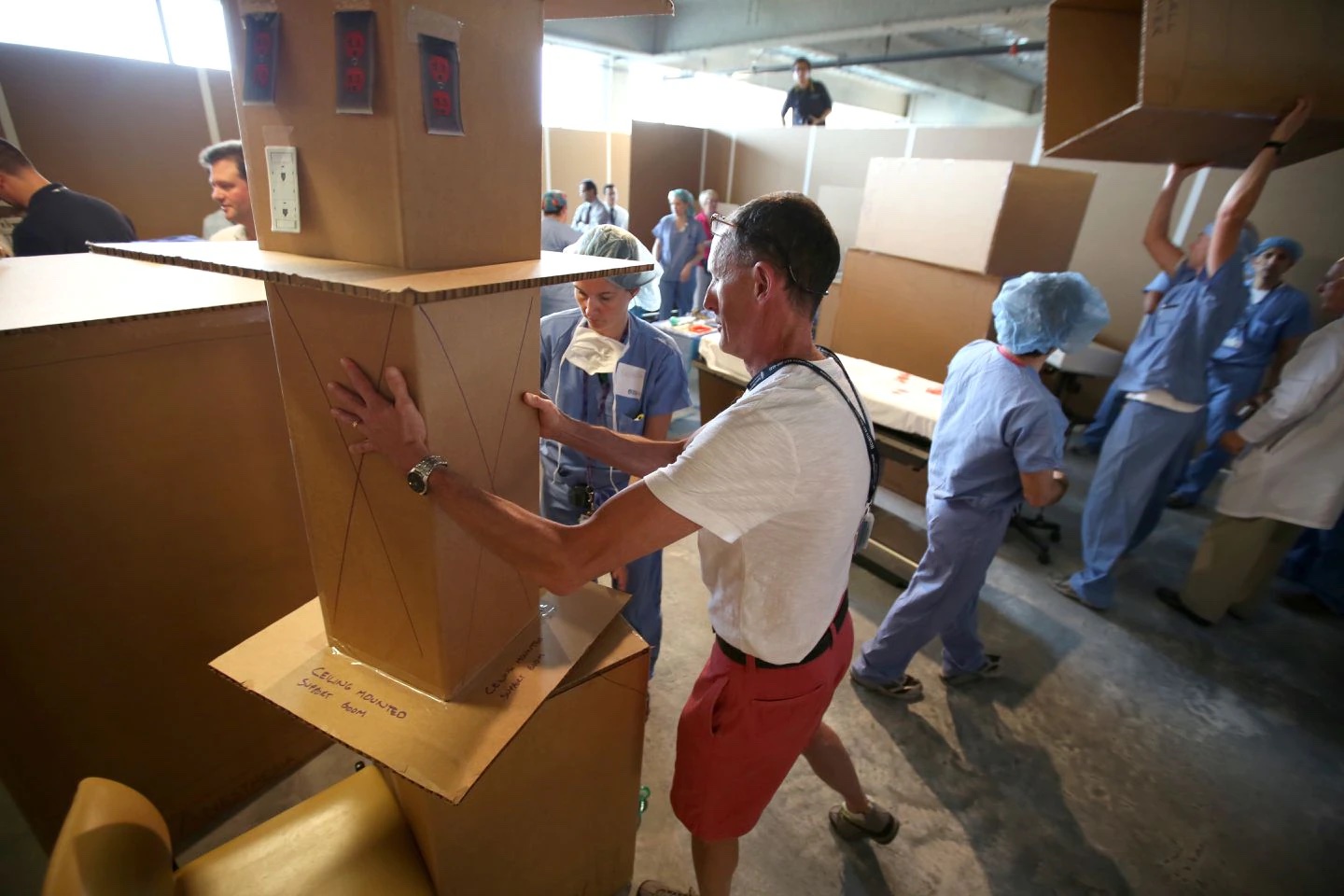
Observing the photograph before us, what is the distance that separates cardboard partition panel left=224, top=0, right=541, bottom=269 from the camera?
688mm

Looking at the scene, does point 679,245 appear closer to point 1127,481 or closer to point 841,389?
point 1127,481

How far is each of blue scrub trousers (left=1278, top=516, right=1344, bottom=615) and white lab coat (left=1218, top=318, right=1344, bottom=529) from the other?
2.26ft

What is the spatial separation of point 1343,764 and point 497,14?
3188 mm

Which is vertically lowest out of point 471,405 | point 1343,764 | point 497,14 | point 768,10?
point 1343,764

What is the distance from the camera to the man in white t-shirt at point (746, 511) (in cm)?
83

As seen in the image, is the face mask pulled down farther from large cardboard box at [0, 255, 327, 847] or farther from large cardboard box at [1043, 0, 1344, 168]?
large cardboard box at [1043, 0, 1344, 168]

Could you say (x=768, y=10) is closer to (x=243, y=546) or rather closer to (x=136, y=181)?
(x=136, y=181)

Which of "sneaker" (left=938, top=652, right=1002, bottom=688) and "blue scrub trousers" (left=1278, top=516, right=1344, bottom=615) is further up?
"blue scrub trousers" (left=1278, top=516, right=1344, bottom=615)

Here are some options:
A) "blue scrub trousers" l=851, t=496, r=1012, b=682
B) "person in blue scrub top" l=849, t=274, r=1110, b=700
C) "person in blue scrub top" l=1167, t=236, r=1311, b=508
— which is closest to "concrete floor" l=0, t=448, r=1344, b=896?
"blue scrub trousers" l=851, t=496, r=1012, b=682

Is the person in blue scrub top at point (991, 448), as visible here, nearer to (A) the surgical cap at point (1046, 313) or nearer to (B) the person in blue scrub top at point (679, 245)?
(A) the surgical cap at point (1046, 313)

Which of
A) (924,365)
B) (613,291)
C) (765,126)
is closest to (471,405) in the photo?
(613,291)

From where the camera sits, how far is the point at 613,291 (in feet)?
5.37

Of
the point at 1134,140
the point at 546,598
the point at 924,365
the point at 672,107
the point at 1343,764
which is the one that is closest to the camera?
the point at 546,598

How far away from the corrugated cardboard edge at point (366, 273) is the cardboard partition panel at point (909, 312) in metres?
2.61
